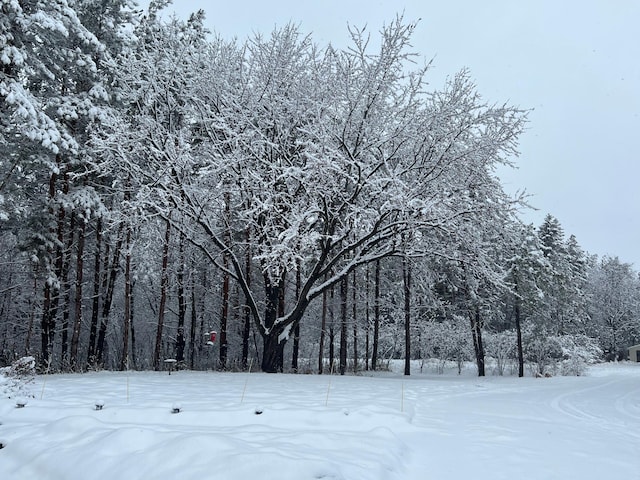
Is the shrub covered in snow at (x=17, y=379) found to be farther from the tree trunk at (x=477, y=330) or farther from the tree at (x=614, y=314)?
the tree at (x=614, y=314)

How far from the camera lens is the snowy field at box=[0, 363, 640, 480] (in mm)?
4215

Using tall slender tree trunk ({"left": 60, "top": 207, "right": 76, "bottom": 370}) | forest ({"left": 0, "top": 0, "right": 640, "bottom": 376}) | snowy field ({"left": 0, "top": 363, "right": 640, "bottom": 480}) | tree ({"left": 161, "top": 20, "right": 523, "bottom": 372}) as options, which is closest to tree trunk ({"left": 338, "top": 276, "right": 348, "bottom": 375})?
forest ({"left": 0, "top": 0, "right": 640, "bottom": 376})

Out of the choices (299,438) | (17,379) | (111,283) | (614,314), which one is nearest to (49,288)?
(111,283)

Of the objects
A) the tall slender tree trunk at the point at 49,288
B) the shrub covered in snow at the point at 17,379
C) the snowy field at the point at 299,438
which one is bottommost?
the snowy field at the point at 299,438

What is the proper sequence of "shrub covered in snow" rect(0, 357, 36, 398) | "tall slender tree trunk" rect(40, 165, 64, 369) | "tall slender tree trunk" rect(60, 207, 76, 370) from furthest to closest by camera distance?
"tall slender tree trunk" rect(60, 207, 76, 370), "tall slender tree trunk" rect(40, 165, 64, 369), "shrub covered in snow" rect(0, 357, 36, 398)

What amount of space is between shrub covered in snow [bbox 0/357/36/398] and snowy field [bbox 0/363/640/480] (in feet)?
1.22

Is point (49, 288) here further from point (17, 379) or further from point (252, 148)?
point (17, 379)

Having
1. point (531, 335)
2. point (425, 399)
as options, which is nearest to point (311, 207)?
point (425, 399)

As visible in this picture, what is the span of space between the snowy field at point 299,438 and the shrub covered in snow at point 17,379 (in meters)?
0.37

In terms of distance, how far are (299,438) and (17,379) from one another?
5.55 metres

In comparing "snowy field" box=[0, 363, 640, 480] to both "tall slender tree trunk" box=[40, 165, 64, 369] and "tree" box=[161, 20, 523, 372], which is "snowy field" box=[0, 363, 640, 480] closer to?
"tree" box=[161, 20, 523, 372]

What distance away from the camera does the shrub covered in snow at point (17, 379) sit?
7.54 meters

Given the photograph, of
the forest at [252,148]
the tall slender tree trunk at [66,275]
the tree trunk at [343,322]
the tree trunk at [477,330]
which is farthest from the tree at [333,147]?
the tree trunk at [477,330]

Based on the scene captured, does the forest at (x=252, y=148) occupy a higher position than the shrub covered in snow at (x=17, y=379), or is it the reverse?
the forest at (x=252, y=148)
